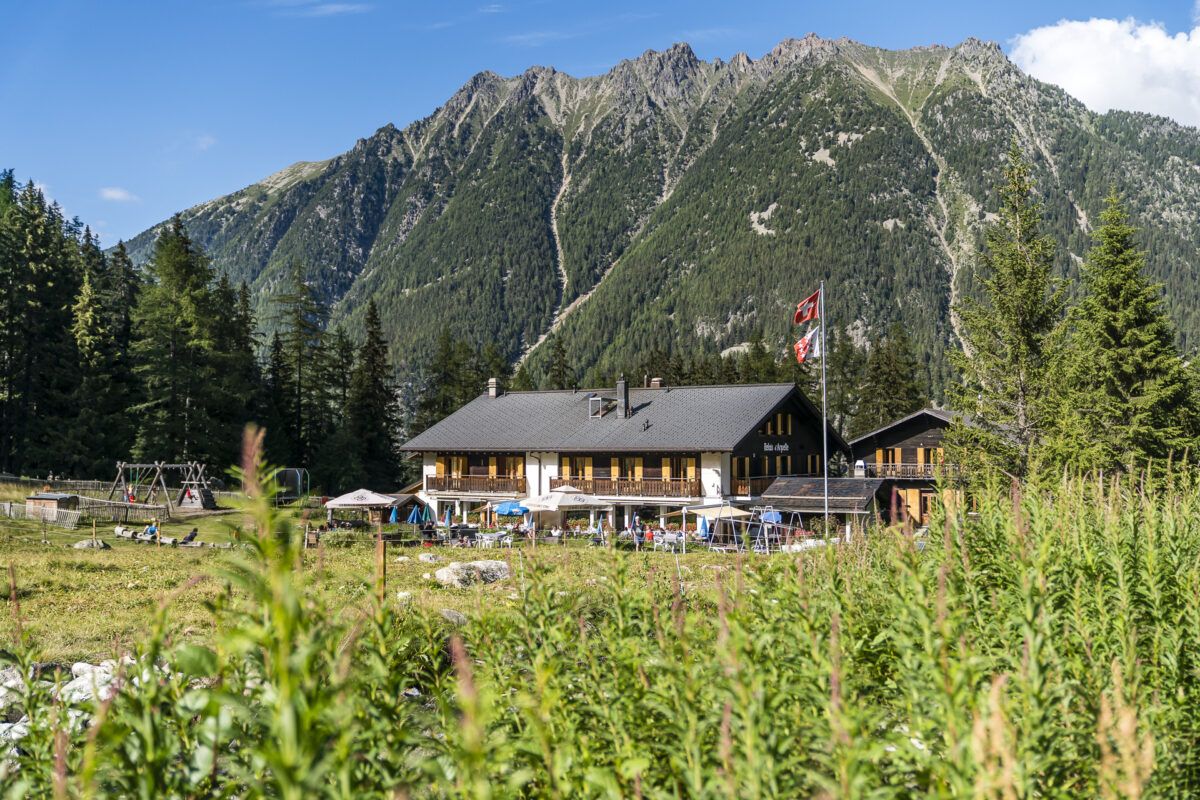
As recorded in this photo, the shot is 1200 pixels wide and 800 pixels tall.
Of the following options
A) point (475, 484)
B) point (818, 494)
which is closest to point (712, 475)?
point (818, 494)

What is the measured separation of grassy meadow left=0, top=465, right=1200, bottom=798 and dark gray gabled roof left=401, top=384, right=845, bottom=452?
35092 millimetres

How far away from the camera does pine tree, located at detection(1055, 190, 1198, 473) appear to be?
2802 cm

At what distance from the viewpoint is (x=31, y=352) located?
159ft

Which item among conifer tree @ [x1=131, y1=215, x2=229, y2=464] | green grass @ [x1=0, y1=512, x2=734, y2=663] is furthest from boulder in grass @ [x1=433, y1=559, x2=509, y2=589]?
conifer tree @ [x1=131, y1=215, x2=229, y2=464]

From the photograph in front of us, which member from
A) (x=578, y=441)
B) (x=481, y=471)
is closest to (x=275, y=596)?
(x=578, y=441)

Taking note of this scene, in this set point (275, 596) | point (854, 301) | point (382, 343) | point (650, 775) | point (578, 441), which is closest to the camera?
point (275, 596)

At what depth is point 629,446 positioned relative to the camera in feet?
144

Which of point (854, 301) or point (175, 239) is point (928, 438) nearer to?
point (175, 239)

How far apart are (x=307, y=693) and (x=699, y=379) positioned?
272 ft

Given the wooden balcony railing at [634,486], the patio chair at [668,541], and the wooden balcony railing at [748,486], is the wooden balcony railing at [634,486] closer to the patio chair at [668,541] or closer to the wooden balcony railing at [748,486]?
the wooden balcony railing at [748,486]

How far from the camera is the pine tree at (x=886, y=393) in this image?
2827 inches

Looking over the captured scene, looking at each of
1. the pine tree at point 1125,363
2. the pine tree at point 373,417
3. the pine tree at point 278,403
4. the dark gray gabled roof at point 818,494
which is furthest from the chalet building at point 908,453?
the pine tree at point 278,403

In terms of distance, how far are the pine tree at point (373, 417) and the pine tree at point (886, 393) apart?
42022 mm

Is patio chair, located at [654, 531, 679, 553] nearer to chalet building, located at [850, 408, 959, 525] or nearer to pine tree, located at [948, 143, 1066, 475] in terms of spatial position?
pine tree, located at [948, 143, 1066, 475]
